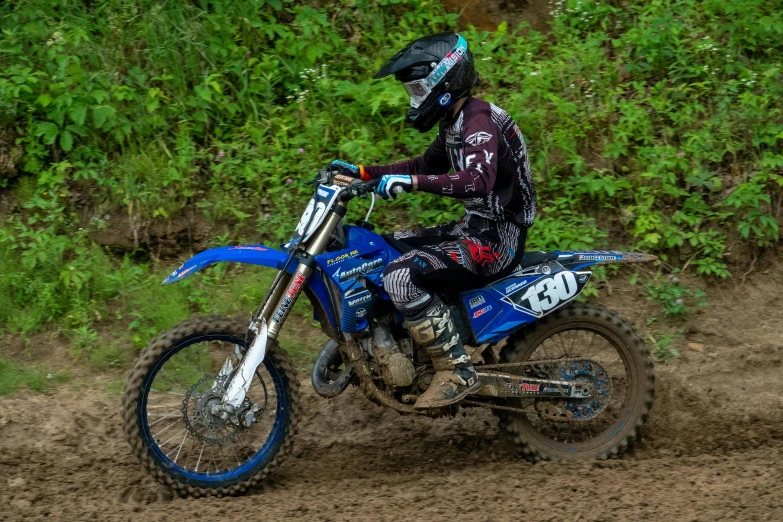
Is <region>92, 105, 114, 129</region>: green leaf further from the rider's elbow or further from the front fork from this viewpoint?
the rider's elbow

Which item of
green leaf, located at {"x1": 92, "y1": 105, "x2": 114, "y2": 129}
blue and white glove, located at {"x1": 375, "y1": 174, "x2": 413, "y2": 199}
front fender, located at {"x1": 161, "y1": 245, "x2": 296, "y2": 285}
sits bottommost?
green leaf, located at {"x1": 92, "y1": 105, "x2": 114, "y2": 129}

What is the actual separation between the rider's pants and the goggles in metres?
0.74

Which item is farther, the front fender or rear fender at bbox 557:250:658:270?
rear fender at bbox 557:250:658:270

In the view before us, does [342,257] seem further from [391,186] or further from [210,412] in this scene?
[210,412]

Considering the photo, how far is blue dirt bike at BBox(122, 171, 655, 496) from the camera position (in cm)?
470

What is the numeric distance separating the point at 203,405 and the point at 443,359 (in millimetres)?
1271

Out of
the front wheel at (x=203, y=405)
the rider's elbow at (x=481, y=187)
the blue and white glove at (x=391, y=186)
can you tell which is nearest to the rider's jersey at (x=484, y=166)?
the rider's elbow at (x=481, y=187)

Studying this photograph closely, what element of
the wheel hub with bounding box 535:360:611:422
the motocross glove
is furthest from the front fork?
the wheel hub with bounding box 535:360:611:422

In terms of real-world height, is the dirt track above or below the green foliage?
above

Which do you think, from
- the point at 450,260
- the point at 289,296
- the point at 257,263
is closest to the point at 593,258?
the point at 450,260

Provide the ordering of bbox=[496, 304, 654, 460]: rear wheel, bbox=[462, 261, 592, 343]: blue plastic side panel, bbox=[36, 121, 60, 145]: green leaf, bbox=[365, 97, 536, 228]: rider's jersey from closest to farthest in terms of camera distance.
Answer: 1. bbox=[365, 97, 536, 228]: rider's jersey
2. bbox=[462, 261, 592, 343]: blue plastic side panel
3. bbox=[496, 304, 654, 460]: rear wheel
4. bbox=[36, 121, 60, 145]: green leaf

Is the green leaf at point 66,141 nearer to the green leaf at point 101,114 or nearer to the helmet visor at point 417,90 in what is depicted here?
the green leaf at point 101,114

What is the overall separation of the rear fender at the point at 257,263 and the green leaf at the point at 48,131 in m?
2.97

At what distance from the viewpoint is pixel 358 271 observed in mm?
4785
